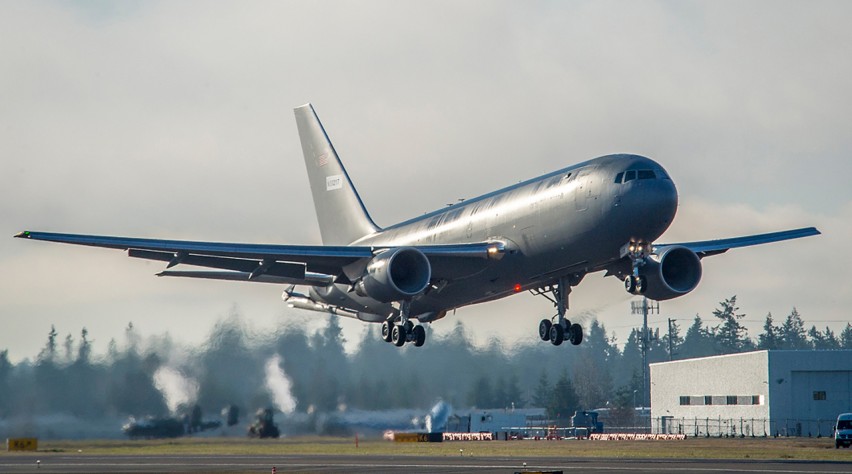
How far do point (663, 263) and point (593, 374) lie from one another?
60567mm

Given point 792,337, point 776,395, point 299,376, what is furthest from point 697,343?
point 299,376

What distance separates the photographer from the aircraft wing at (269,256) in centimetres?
4750

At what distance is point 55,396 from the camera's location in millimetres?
62594

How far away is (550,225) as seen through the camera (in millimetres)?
45219

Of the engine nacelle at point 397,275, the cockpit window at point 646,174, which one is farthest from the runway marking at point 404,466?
the cockpit window at point 646,174

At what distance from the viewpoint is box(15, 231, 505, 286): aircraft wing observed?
47.5 metres

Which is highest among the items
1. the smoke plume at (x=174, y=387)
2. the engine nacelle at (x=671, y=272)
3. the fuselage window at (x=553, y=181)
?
the fuselage window at (x=553, y=181)

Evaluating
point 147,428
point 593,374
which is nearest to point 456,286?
point 147,428

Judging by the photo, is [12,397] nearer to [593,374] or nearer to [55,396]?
[55,396]

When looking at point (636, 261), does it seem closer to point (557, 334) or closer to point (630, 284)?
point (630, 284)

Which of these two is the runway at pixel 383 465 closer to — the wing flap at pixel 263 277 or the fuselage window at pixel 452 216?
the wing flap at pixel 263 277

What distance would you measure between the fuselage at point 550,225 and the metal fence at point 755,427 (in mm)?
41564

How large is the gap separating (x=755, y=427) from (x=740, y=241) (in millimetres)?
42316

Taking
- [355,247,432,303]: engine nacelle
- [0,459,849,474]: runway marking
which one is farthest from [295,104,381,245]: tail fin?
[0,459,849,474]: runway marking
